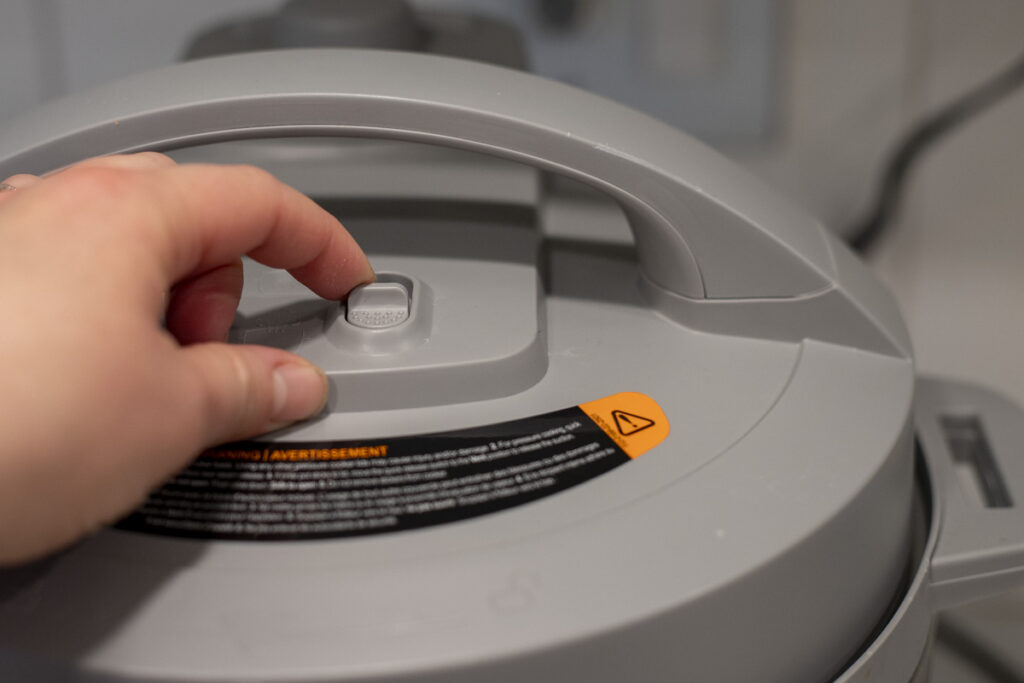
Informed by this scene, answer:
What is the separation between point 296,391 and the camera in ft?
1.14

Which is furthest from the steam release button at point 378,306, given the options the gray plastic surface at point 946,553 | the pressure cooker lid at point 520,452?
the gray plastic surface at point 946,553

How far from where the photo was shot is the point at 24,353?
0.88 ft

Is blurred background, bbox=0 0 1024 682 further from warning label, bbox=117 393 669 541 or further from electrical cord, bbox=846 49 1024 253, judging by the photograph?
warning label, bbox=117 393 669 541

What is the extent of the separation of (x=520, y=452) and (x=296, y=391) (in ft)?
0.27

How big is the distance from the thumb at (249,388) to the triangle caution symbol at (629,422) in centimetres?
11

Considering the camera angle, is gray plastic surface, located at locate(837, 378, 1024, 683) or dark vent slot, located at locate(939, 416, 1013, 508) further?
dark vent slot, located at locate(939, 416, 1013, 508)

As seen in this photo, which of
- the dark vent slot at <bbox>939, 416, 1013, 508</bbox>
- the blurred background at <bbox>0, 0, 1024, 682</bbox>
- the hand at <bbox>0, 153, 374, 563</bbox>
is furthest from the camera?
the blurred background at <bbox>0, 0, 1024, 682</bbox>

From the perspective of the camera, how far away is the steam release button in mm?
390

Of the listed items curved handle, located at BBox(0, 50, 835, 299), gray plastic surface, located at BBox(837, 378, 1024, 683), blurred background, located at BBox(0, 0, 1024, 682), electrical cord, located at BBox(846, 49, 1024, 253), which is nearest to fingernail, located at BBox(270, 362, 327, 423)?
curved handle, located at BBox(0, 50, 835, 299)

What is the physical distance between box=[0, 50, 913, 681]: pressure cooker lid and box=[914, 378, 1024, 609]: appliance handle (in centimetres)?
3

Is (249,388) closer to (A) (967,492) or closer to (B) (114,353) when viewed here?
(B) (114,353)

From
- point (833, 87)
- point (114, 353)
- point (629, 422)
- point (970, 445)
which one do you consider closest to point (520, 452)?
point (629, 422)

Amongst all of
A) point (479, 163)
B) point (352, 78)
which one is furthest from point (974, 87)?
point (352, 78)

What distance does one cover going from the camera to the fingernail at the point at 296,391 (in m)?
0.34
